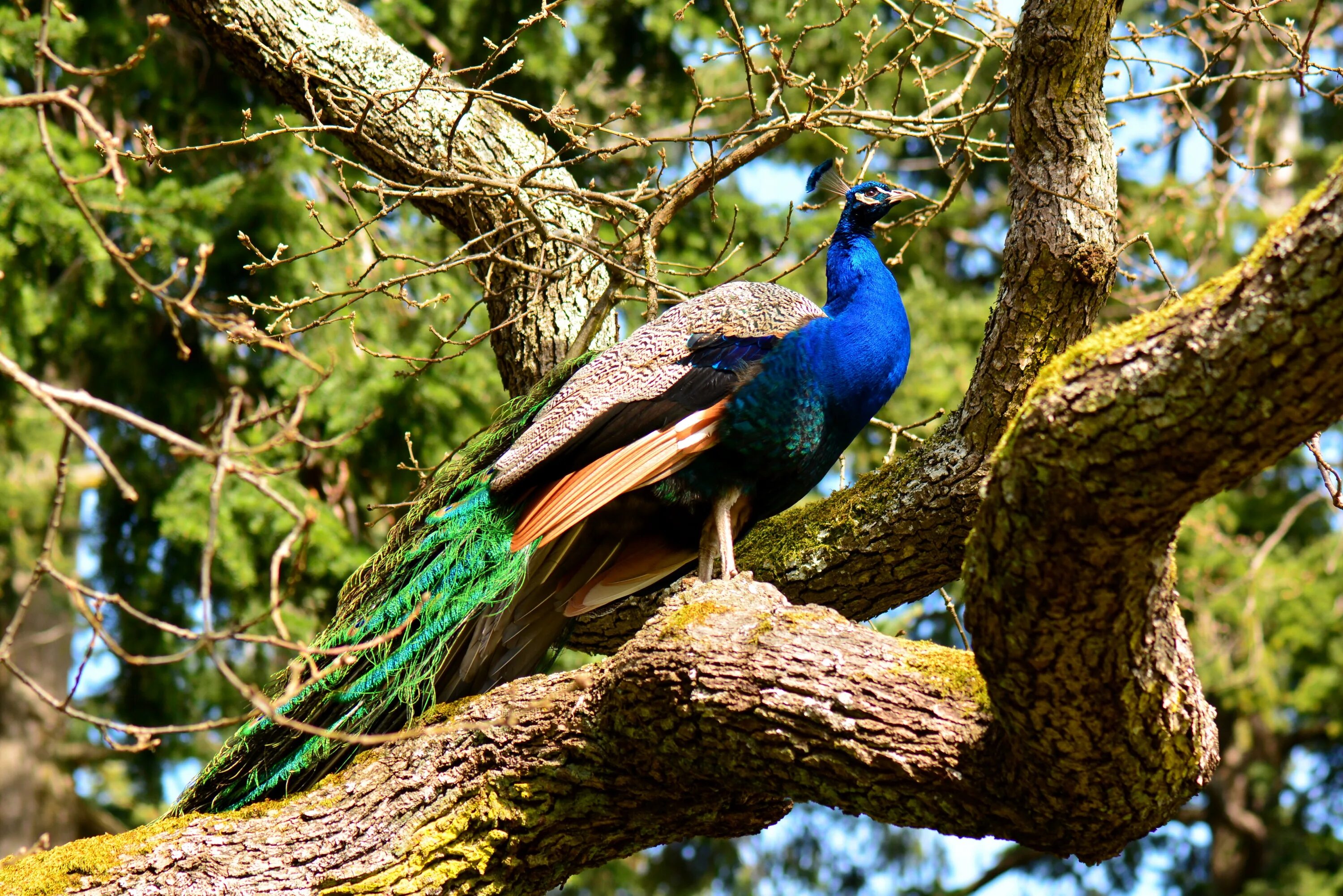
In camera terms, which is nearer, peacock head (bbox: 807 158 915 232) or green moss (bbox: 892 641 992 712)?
green moss (bbox: 892 641 992 712)

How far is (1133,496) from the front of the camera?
2.18m

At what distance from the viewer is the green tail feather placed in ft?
11.7

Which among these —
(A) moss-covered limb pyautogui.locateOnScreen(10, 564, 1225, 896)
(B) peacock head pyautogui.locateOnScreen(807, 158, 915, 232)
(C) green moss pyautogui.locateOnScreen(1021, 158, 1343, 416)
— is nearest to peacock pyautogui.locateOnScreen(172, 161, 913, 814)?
(A) moss-covered limb pyautogui.locateOnScreen(10, 564, 1225, 896)

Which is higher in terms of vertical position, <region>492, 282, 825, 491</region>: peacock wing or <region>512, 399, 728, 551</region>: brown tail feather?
<region>492, 282, 825, 491</region>: peacock wing

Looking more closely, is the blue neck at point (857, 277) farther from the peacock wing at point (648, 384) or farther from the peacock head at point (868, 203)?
the peacock wing at point (648, 384)

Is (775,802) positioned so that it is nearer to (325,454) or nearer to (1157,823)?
(1157,823)

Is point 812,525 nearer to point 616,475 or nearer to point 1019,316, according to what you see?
point 616,475

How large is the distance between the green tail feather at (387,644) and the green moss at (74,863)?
0.82ft

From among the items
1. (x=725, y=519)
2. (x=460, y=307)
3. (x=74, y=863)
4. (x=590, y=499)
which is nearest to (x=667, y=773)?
(x=590, y=499)

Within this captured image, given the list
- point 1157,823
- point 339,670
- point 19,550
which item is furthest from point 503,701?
point 19,550

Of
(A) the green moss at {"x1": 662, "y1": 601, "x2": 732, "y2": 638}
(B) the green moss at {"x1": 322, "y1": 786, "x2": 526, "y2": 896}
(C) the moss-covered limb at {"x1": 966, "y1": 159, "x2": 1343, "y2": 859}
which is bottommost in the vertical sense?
(C) the moss-covered limb at {"x1": 966, "y1": 159, "x2": 1343, "y2": 859}

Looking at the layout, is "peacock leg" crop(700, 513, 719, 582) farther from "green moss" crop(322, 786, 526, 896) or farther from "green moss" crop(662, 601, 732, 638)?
"green moss" crop(322, 786, 526, 896)

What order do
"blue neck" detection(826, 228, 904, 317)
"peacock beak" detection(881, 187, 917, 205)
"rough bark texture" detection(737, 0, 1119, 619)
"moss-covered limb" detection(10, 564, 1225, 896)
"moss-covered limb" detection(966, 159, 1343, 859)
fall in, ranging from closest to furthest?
1. "moss-covered limb" detection(966, 159, 1343, 859)
2. "moss-covered limb" detection(10, 564, 1225, 896)
3. "rough bark texture" detection(737, 0, 1119, 619)
4. "blue neck" detection(826, 228, 904, 317)
5. "peacock beak" detection(881, 187, 917, 205)

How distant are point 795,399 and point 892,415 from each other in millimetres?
4167
